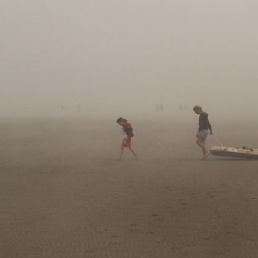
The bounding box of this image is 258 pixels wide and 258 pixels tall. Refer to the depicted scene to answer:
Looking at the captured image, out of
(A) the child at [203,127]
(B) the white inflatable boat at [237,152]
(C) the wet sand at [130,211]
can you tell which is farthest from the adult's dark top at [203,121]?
(C) the wet sand at [130,211]

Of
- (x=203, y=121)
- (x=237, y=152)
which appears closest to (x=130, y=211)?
(x=237, y=152)

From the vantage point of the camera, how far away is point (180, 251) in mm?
6203

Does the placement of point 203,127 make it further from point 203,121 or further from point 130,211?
point 130,211

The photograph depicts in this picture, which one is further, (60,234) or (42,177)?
(42,177)

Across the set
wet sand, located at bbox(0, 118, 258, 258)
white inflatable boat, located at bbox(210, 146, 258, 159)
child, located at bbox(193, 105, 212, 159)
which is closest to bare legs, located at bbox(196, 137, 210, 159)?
child, located at bbox(193, 105, 212, 159)

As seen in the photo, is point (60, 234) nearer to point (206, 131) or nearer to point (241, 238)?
point (241, 238)

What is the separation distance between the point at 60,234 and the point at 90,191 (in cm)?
329

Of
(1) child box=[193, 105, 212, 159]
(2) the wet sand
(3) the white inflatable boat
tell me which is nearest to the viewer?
(2) the wet sand

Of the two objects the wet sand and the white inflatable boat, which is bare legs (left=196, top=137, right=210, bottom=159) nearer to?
the white inflatable boat

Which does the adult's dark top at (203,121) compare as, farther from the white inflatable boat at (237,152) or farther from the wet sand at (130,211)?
the wet sand at (130,211)

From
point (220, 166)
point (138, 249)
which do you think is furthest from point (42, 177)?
point (138, 249)

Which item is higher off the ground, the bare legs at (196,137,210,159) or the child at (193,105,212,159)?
the child at (193,105,212,159)

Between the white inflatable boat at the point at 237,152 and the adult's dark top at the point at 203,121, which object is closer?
the white inflatable boat at the point at 237,152

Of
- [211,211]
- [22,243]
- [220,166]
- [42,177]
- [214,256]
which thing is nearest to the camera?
[214,256]
